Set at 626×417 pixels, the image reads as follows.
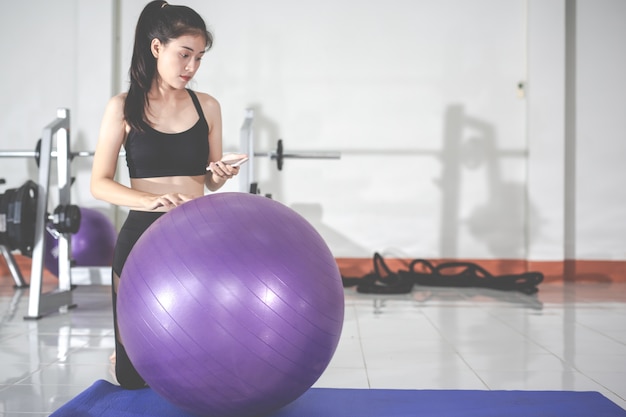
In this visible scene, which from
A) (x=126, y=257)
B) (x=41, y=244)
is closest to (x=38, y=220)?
(x=41, y=244)

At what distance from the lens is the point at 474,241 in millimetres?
5770

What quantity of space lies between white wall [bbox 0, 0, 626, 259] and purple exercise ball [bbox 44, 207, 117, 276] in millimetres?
1447

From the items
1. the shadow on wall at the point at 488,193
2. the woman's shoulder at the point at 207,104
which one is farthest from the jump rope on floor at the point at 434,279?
the woman's shoulder at the point at 207,104

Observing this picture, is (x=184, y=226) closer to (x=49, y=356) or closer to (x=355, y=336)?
(x=49, y=356)

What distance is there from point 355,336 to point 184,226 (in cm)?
181

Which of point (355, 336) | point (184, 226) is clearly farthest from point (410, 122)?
point (184, 226)

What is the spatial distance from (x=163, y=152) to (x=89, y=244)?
296 centimetres

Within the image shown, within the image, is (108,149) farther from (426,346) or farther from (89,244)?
(89,244)

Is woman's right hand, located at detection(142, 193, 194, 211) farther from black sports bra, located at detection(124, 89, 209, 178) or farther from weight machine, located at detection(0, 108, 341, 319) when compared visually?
weight machine, located at detection(0, 108, 341, 319)

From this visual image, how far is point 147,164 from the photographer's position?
2.15 metres

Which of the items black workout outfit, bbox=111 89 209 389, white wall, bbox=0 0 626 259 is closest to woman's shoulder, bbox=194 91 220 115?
black workout outfit, bbox=111 89 209 389

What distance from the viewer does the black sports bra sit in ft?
7.03

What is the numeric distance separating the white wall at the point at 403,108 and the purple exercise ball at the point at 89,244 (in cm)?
145

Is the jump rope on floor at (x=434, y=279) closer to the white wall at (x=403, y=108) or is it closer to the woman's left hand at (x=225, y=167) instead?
the white wall at (x=403, y=108)
